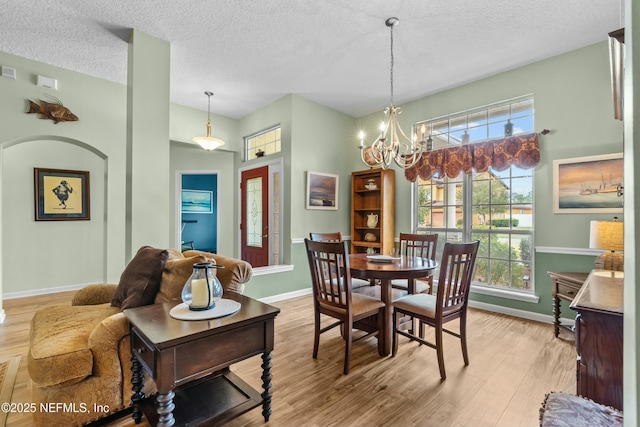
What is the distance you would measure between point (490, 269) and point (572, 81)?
2.29m

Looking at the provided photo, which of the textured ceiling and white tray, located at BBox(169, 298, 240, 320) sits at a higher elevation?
the textured ceiling

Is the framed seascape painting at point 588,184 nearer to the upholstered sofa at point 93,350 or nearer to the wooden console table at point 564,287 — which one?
the wooden console table at point 564,287

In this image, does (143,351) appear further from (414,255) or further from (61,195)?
(61,195)

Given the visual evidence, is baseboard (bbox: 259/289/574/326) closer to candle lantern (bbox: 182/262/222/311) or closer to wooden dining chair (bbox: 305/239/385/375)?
wooden dining chair (bbox: 305/239/385/375)

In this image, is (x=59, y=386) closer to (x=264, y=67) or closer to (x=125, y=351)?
(x=125, y=351)

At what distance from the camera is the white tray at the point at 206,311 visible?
1447 mm

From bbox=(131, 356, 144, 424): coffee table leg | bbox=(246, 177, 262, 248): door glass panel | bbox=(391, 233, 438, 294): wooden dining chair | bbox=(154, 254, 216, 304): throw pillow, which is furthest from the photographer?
bbox=(246, 177, 262, 248): door glass panel

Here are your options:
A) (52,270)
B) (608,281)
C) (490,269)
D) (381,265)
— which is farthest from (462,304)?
(52,270)

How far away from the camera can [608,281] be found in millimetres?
1829

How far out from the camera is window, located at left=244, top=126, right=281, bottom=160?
4816mm

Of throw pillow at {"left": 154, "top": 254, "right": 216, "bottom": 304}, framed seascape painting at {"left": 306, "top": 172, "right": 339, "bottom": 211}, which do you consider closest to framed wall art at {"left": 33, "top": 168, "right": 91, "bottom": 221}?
framed seascape painting at {"left": 306, "top": 172, "right": 339, "bottom": 211}

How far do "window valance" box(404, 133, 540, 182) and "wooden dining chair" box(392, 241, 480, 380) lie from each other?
5.59ft

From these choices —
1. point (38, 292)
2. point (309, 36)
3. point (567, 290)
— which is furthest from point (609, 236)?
point (38, 292)

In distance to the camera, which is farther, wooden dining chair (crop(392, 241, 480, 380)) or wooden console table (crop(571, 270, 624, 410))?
wooden dining chair (crop(392, 241, 480, 380))
